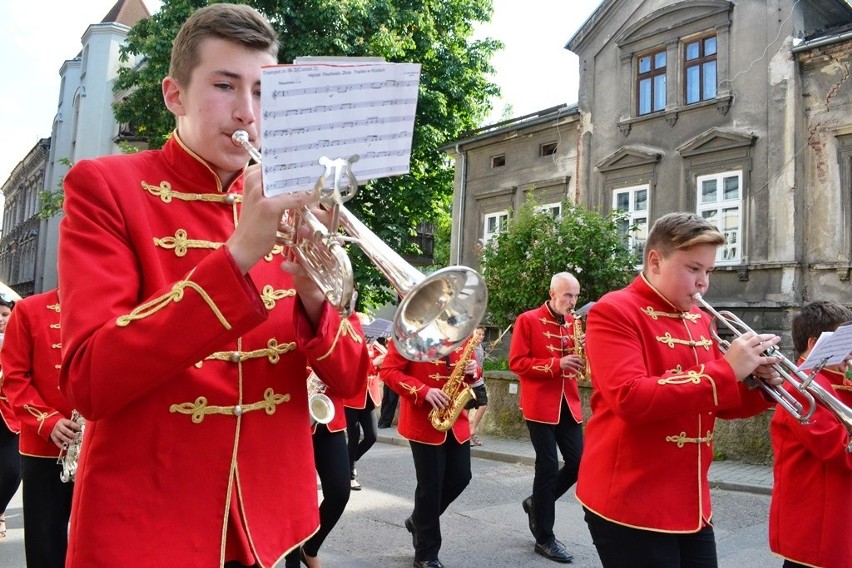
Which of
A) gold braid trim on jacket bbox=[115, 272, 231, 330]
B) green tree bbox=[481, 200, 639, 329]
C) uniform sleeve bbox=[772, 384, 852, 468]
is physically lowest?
uniform sleeve bbox=[772, 384, 852, 468]

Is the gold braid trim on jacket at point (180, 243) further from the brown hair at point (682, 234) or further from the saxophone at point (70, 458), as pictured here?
the saxophone at point (70, 458)

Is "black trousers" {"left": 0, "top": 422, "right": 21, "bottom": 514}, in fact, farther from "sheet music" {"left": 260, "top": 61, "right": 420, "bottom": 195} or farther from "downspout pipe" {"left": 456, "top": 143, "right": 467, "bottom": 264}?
"downspout pipe" {"left": 456, "top": 143, "right": 467, "bottom": 264}

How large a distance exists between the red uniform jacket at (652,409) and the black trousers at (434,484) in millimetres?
2399

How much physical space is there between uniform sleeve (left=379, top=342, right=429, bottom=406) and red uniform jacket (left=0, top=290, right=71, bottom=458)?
2.41 metres

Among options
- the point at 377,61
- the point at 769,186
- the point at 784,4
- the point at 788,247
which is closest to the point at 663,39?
the point at 784,4

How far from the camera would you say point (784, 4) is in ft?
54.0

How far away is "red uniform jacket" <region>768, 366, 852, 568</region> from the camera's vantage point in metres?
3.58

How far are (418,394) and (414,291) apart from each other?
14.1 feet

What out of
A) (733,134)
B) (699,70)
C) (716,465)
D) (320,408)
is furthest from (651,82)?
(320,408)

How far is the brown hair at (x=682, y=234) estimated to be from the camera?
3326mm

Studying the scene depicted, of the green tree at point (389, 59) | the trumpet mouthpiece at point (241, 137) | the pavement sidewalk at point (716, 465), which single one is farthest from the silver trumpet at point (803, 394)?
the green tree at point (389, 59)

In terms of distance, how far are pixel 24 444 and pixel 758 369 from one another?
158 inches

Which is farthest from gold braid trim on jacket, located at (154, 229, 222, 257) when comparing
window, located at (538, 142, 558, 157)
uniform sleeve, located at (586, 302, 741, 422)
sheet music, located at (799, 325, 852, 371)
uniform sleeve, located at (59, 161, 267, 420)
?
window, located at (538, 142, 558, 157)

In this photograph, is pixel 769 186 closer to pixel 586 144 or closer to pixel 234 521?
pixel 586 144
